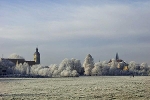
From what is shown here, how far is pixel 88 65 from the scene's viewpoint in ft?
511

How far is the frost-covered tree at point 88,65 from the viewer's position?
153m

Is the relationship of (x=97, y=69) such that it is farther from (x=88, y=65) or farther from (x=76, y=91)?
(x=76, y=91)

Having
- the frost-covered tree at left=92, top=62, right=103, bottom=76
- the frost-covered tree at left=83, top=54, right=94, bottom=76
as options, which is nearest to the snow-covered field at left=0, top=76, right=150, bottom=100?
the frost-covered tree at left=92, top=62, right=103, bottom=76

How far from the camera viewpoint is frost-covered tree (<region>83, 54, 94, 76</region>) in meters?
153

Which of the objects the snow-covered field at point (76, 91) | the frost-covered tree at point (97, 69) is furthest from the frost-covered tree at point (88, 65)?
the snow-covered field at point (76, 91)

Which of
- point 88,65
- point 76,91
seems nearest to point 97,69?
point 88,65

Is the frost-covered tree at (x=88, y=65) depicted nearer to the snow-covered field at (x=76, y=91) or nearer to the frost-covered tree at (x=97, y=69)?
the frost-covered tree at (x=97, y=69)

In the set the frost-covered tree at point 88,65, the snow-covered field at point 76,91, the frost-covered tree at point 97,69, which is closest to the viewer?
the snow-covered field at point 76,91

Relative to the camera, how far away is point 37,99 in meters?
30.2

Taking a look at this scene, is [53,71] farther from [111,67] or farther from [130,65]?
[130,65]

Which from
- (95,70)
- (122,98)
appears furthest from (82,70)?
(122,98)

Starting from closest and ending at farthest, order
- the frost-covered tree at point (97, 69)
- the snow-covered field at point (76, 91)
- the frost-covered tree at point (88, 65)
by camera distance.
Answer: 1. the snow-covered field at point (76, 91)
2. the frost-covered tree at point (97, 69)
3. the frost-covered tree at point (88, 65)

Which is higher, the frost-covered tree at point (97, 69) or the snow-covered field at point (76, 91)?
the frost-covered tree at point (97, 69)

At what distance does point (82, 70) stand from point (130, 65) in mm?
43451
